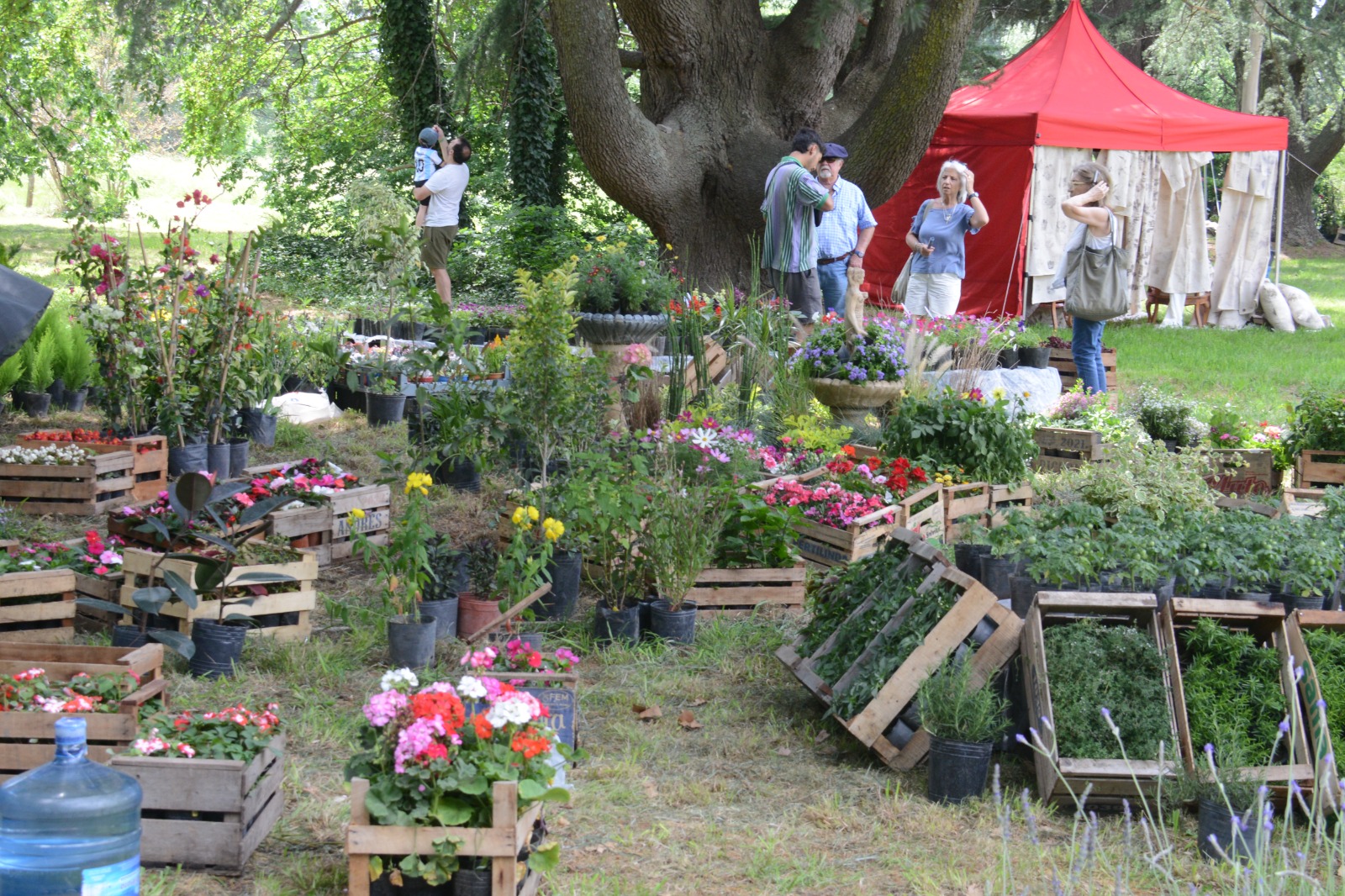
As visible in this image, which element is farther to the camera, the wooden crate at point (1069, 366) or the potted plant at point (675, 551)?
the wooden crate at point (1069, 366)

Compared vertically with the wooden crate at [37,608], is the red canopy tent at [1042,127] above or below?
above

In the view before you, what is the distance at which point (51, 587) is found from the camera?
4223mm

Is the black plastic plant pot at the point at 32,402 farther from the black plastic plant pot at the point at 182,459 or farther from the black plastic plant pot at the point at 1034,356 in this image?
the black plastic plant pot at the point at 1034,356

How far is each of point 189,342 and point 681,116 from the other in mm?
5145

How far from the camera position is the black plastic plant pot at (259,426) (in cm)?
728

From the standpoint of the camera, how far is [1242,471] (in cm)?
721

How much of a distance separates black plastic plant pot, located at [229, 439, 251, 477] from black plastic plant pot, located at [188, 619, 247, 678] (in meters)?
2.66

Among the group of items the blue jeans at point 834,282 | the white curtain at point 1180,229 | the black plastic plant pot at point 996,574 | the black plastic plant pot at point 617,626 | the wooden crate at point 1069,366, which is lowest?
the black plastic plant pot at point 617,626

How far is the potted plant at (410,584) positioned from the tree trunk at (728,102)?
5.81 meters

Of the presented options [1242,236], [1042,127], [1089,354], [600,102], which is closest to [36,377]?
[600,102]

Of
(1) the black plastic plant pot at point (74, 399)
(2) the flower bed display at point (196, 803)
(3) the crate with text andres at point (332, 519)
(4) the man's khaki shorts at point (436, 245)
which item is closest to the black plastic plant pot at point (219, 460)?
(3) the crate with text andres at point (332, 519)

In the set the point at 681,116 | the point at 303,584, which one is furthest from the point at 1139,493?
the point at 681,116

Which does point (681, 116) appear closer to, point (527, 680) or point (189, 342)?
point (189, 342)

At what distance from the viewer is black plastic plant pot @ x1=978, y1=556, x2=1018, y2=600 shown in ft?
15.0
